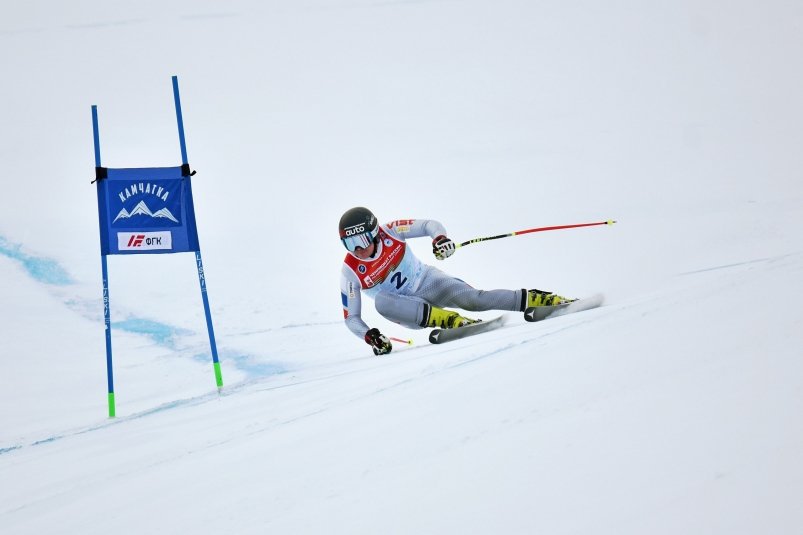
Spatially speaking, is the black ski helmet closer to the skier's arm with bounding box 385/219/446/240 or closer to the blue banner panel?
the skier's arm with bounding box 385/219/446/240

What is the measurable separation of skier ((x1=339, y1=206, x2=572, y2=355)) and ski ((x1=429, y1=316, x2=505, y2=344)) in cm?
16

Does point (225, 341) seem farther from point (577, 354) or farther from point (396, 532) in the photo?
point (396, 532)

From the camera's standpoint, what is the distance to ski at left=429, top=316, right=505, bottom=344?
213 inches

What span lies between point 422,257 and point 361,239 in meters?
3.80

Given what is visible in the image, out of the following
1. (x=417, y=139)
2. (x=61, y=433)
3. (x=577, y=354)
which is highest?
(x=417, y=139)

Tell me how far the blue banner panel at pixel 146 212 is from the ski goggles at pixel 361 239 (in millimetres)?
934

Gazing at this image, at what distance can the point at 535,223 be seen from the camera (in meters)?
10.5

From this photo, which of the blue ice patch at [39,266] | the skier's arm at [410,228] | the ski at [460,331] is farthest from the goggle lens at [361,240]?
the blue ice patch at [39,266]

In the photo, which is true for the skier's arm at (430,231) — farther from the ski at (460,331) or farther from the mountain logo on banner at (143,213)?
the mountain logo on banner at (143,213)

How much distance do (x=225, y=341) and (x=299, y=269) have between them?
1.88 metres

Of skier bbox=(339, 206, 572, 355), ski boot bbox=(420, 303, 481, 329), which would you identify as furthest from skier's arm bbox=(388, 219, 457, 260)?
ski boot bbox=(420, 303, 481, 329)

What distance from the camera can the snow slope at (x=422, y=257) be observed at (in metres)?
2.34

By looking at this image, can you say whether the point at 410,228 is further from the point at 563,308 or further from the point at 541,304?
the point at 563,308

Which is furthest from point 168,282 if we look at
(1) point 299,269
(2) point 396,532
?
(2) point 396,532
